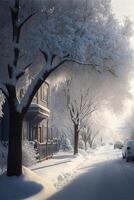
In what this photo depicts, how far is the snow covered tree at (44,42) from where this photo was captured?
1742cm

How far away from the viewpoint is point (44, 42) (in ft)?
56.9

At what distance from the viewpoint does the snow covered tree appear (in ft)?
A: 57.2

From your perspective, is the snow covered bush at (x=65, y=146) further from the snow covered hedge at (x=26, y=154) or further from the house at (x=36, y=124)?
the snow covered hedge at (x=26, y=154)

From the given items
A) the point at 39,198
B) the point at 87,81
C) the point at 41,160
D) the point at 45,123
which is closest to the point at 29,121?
the point at 41,160

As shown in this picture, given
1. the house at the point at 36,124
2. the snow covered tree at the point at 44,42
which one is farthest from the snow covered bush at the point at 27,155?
the snow covered tree at the point at 44,42

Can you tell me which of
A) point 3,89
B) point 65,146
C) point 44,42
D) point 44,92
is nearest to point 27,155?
point 3,89

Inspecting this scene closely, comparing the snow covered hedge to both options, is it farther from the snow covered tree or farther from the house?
the snow covered tree

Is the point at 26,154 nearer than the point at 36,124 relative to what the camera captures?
Yes

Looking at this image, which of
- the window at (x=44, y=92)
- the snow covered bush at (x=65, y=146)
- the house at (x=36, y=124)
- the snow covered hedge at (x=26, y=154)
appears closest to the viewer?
the snow covered hedge at (x=26, y=154)

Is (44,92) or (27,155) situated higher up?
(44,92)

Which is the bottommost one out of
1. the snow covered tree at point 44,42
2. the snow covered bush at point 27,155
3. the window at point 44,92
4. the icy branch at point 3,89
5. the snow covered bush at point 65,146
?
the snow covered bush at point 27,155

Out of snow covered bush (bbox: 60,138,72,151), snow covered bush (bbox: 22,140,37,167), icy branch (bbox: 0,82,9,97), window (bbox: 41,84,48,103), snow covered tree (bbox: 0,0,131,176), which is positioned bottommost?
snow covered bush (bbox: 22,140,37,167)

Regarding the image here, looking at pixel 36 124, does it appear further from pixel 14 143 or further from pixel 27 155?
pixel 14 143

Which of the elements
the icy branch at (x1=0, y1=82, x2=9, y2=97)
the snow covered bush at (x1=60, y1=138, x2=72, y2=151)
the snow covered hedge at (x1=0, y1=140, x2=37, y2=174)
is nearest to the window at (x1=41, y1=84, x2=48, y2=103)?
the snow covered hedge at (x1=0, y1=140, x2=37, y2=174)
